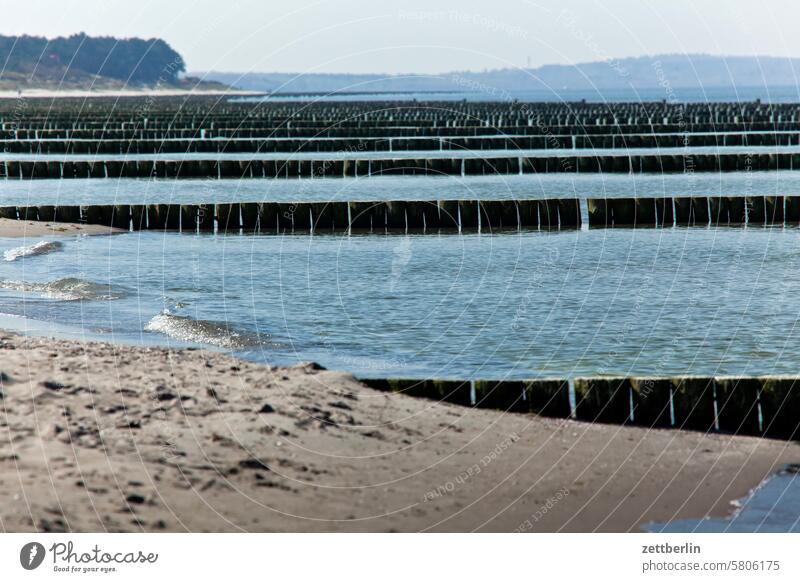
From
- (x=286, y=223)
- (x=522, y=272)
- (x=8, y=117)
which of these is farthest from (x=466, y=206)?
(x=8, y=117)

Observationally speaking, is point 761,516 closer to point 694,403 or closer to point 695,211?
point 694,403

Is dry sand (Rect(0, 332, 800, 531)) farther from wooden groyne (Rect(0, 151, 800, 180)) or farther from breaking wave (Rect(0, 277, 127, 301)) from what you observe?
wooden groyne (Rect(0, 151, 800, 180))

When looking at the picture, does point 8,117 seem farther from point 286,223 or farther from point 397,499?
point 397,499

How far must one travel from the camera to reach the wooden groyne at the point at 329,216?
36750 mm

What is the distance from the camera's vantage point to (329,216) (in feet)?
122

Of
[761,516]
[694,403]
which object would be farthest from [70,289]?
[761,516]

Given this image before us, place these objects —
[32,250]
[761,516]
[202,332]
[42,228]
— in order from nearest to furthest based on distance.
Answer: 1. [761,516]
2. [202,332]
3. [32,250]
4. [42,228]

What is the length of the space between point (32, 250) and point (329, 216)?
1098 centimetres

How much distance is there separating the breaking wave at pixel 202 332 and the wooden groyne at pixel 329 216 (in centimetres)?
1663

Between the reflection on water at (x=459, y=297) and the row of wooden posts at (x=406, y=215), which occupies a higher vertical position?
the row of wooden posts at (x=406, y=215)

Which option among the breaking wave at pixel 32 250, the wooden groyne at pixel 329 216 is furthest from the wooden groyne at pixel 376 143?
the breaking wave at pixel 32 250

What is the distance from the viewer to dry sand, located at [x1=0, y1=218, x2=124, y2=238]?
3341cm

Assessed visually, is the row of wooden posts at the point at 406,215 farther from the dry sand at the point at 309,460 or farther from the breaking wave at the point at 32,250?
the dry sand at the point at 309,460

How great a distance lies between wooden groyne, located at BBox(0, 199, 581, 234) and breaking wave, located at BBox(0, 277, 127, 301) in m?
12.8
